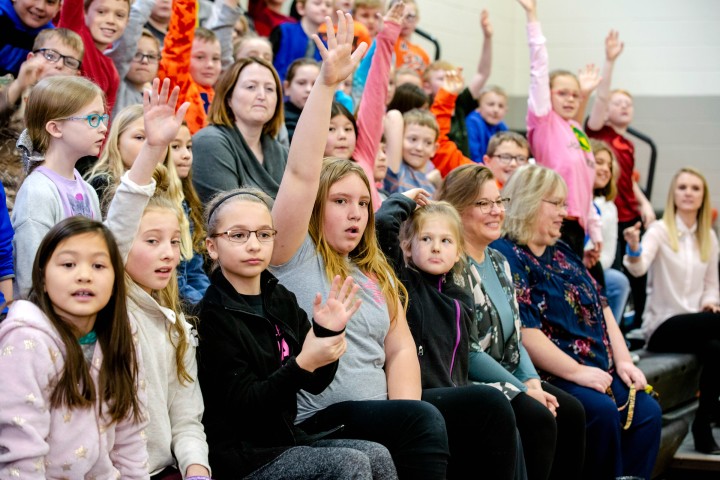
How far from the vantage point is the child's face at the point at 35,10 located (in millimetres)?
3615

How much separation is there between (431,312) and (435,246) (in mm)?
216

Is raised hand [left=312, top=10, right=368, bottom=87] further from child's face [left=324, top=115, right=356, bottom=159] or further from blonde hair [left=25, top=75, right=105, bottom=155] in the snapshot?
child's face [left=324, top=115, right=356, bottom=159]

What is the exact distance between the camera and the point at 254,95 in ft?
11.6

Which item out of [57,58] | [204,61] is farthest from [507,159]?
[57,58]

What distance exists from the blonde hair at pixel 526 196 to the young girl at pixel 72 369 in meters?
2.11

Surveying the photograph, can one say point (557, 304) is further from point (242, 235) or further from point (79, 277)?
point (79, 277)

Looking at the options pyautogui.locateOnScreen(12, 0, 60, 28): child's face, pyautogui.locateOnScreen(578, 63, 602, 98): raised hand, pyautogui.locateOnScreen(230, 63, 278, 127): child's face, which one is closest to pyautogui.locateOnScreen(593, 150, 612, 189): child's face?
pyautogui.locateOnScreen(578, 63, 602, 98): raised hand

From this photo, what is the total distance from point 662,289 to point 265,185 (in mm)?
2605

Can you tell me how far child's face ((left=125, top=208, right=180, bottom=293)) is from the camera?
7.77ft

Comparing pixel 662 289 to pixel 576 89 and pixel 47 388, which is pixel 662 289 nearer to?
pixel 576 89

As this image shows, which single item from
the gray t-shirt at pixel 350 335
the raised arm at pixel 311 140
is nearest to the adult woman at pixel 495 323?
the gray t-shirt at pixel 350 335

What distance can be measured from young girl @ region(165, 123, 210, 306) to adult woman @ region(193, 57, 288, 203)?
0.17 metres

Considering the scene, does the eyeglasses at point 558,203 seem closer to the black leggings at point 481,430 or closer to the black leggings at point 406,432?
the black leggings at point 481,430

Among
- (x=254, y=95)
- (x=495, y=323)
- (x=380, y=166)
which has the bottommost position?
(x=495, y=323)
